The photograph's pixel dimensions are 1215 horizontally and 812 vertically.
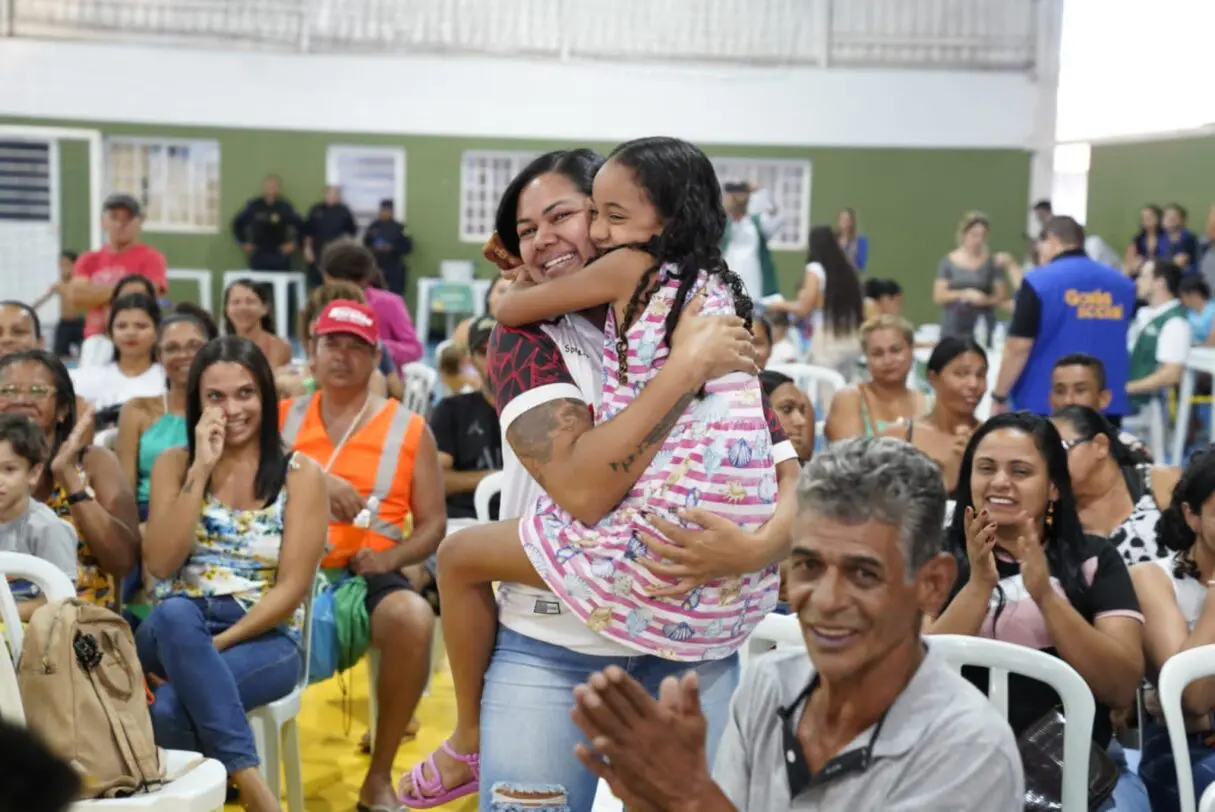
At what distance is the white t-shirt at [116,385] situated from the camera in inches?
226

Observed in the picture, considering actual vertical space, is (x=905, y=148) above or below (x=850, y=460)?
above

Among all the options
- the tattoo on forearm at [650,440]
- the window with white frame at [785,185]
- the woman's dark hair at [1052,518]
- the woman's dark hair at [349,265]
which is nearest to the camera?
the tattoo on forearm at [650,440]

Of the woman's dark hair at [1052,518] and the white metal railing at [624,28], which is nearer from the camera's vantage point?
the woman's dark hair at [1052,518]

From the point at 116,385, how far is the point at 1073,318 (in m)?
4.13

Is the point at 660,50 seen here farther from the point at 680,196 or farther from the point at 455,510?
the point at 680,196

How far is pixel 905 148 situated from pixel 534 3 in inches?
186

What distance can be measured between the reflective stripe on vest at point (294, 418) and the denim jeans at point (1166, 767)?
102 inches

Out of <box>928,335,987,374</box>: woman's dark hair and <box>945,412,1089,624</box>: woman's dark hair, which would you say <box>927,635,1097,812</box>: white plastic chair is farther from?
<box>928,335,987,374</box>: woman's dark hair

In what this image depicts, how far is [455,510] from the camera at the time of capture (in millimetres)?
5289

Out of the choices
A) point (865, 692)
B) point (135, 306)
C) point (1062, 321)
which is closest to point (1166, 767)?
point (865, 692)

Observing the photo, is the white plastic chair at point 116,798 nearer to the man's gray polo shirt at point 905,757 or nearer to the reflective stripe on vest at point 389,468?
the reflective stripe on vest at point 389,468

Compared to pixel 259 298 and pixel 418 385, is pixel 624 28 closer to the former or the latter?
pixel 418 385

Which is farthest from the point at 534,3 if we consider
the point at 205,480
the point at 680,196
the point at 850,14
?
the point at 680,196

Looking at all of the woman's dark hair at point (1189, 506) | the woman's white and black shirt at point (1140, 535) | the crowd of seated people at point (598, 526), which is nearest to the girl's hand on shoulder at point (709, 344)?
the crowd of seated people at point (598, 526)
